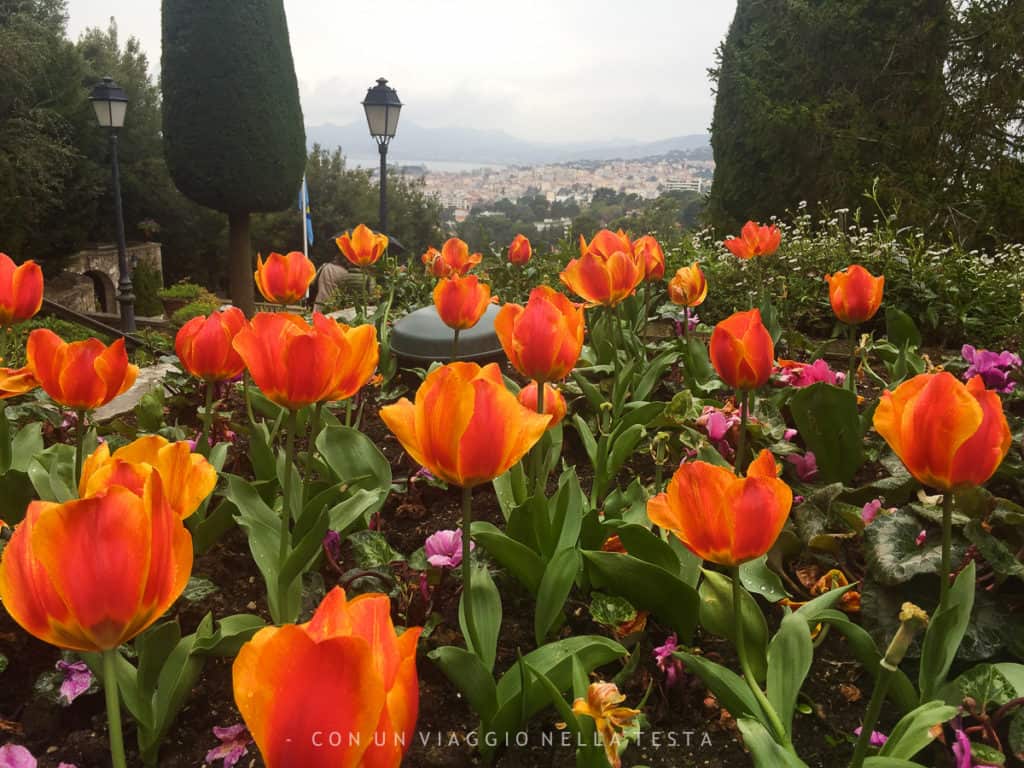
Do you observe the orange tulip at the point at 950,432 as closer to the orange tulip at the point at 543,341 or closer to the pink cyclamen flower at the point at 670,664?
the pink cyclamen flower at the point at 670,664

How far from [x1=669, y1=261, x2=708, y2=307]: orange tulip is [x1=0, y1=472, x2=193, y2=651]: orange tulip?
2068mm

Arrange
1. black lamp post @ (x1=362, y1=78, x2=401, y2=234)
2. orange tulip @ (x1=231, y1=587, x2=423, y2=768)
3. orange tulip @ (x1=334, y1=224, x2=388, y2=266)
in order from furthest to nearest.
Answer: black lamp post @ (x1=362, y1=78, x2=401, y2=234) < orange tulip @ (x1=334, y1=224, x2=388, y2=266) < orange tulip @ (x1=231, y1=587, x2=423, y2=768)

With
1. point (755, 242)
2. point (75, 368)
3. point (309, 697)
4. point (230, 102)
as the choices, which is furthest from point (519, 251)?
point (230, 102)

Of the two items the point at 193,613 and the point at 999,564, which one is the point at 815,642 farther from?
the point at 193,613

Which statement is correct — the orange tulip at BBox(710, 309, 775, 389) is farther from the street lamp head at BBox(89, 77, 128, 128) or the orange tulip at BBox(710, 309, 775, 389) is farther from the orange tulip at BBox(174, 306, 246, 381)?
the street lamp head at BBox(89, 77, 128, 128)

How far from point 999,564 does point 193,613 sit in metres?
1.47

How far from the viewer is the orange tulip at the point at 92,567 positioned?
66cm

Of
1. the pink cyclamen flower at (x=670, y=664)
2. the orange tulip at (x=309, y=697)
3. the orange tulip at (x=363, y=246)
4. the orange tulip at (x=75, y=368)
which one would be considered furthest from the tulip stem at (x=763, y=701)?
the orange tulip at (x=363, y=246)

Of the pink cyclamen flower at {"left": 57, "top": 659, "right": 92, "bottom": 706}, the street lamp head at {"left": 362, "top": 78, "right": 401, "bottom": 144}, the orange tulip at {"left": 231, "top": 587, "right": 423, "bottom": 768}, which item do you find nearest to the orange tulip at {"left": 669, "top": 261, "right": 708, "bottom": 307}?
the pink cyclamen flower at {"left": 57, "top": 659, "right": 92, "bottom": 706}

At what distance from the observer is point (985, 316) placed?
4.48 metres

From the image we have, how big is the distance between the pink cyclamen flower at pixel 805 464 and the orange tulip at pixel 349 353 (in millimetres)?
1169

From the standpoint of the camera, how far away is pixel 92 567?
0.68 meters

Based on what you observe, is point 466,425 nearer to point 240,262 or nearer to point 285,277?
point 285,277

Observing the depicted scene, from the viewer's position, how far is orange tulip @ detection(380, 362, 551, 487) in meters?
0.94
